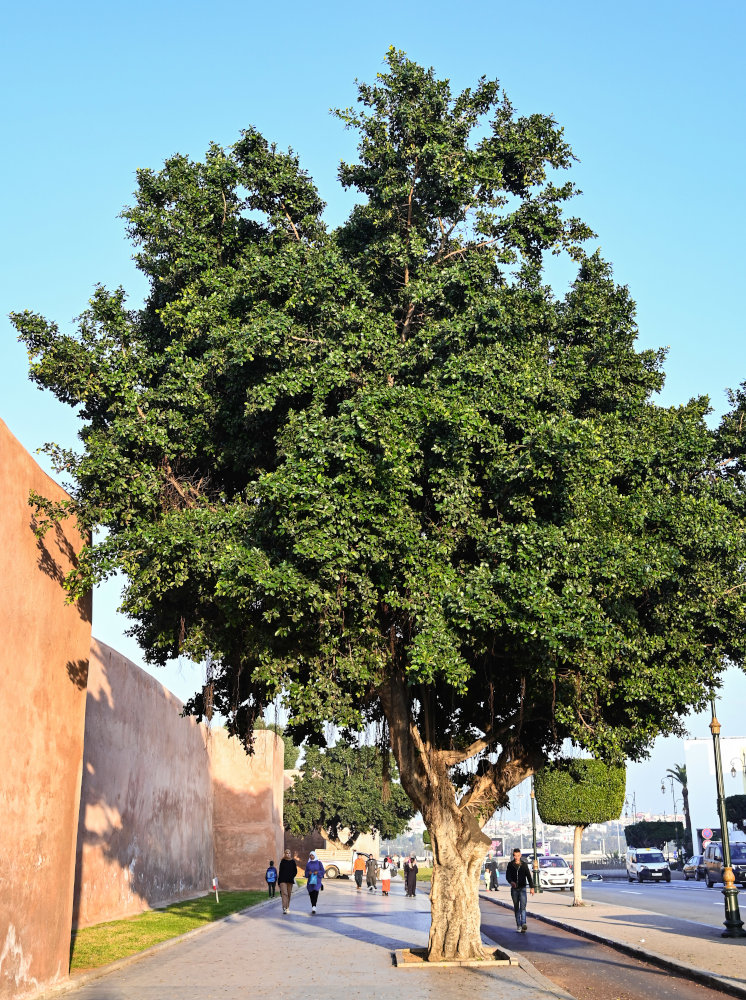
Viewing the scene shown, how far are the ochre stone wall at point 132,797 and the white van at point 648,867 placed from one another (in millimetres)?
26560

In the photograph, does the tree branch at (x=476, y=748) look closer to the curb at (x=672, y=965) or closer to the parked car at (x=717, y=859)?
the curb at (x=672, y=965)

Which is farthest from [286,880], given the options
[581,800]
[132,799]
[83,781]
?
[581,800]

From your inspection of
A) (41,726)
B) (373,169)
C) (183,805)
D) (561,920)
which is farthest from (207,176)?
(183,805)

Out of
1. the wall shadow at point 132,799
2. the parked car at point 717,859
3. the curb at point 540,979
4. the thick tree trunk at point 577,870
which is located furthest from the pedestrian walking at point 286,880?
the parked car at point 717,859

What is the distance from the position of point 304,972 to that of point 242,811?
26.2m

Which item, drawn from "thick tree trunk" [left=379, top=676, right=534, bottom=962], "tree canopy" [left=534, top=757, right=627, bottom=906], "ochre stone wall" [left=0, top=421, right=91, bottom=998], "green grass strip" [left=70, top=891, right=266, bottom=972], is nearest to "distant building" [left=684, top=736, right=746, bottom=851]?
"tree canopy" [left=534, top=757, right=627, bottom=906]

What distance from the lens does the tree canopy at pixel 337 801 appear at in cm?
5319

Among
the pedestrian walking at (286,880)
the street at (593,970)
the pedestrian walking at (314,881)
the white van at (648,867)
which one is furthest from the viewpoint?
the white van at (648,867)

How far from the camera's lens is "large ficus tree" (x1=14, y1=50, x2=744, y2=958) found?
10500 mm

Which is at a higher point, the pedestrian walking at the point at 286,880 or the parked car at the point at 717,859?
the pedestrian walking at the point at 286,880

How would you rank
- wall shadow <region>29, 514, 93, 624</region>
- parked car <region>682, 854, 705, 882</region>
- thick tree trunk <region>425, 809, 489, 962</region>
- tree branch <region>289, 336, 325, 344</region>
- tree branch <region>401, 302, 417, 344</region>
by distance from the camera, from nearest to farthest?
wall shadow <region>29, 514, 93, 624</region> → tree branch <region>289, 336, 325, 344</region> → tree branch <region>401, 302, 417, 344</region> → thick tree trunk <region>425, 809, 489, 962</region> → parked car <region>682, 854, 705, 882</region>

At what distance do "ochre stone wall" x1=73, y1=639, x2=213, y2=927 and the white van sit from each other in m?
26.6

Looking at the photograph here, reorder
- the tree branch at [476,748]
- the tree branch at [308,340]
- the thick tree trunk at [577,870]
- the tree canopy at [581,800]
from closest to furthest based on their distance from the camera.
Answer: the tree branch at [308,340], the tree branch at [476,748], the thick tree trunk at [577,870], the tree canopy at [581,800]

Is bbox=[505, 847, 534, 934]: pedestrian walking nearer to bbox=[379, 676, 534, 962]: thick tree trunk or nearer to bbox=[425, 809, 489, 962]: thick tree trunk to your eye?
bbox=[379, 676, 534, 962]: thick tree trunk
